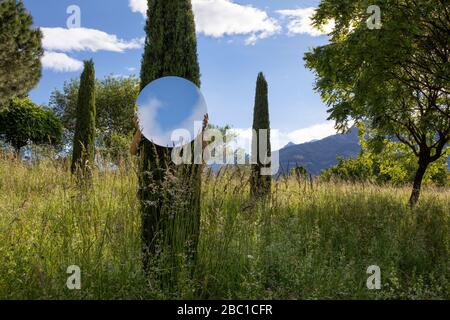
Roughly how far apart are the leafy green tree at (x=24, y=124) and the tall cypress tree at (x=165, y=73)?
23.4 m

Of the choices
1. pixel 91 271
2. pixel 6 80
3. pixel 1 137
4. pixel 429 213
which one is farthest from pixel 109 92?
pixel 91 271

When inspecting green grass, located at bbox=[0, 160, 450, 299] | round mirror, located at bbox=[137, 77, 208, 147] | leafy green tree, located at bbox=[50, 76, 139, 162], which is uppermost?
leafy green tree, located at bbox=[50, 76, 139, 162]

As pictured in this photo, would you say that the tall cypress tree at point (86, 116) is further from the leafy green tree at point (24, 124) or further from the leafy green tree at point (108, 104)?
the leafy green tree at point (108, 104)

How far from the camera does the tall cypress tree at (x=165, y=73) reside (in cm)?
500

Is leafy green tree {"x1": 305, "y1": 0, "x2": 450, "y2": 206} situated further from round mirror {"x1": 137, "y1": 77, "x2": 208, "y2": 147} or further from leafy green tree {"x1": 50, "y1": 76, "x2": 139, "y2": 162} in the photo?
leafy green tree {"x1": 50, "y1": 76, "x2": 139, "y2": 162}

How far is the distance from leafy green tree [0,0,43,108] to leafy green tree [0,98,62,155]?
377 centimetres

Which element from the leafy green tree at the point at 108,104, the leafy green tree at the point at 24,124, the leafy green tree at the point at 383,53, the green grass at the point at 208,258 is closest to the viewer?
the green grass at the point at 208,258

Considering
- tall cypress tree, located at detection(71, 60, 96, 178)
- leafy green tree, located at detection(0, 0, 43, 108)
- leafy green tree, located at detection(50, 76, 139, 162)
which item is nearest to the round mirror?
tall cypress tree, located at detection(71, 60, 96, 178)

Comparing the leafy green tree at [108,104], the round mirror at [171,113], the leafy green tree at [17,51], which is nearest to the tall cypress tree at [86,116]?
the round mirror at [171,113]

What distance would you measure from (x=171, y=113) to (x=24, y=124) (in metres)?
25.4

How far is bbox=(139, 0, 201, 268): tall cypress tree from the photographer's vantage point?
16.4 feet

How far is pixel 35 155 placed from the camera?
10.1 meters

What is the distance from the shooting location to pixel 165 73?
530 cm
